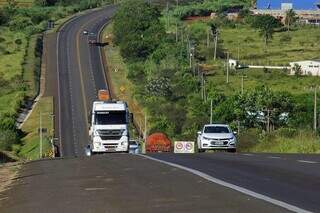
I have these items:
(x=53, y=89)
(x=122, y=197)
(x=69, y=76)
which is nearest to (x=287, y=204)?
(x=122, y=197)

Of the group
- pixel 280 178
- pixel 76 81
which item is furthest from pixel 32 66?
pixel 280 178

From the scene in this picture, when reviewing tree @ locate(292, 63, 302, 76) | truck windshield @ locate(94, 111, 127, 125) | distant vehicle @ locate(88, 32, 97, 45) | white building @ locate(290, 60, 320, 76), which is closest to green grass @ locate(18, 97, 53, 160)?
truck windshield @ locate(94, 111, 127, 125)

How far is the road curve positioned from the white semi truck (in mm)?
30967

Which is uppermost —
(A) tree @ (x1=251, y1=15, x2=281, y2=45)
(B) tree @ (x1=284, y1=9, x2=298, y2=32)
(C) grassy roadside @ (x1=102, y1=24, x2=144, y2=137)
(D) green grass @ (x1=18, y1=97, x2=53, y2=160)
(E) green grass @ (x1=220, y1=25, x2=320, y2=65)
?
(B) tree @ (x1=284, y1=9, x2=298, y2=32)

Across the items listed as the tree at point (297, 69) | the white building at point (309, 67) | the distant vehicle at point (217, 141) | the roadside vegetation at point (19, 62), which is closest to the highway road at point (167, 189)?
the distant vehicle at point (217, 141)

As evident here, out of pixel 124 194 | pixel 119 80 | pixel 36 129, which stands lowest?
pixel 36 129

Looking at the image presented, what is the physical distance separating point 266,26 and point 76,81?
51734mm

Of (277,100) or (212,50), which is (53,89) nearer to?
(277,100)

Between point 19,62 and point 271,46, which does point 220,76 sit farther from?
point 19,62

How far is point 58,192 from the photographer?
16828mm

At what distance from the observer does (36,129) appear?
92.5 meters

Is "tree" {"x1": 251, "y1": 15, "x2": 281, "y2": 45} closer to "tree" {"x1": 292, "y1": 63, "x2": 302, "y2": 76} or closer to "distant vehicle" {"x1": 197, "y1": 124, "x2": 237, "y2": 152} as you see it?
"tree" {"x1": 292, "y1": 63, "x2": 302, "y2": 76}

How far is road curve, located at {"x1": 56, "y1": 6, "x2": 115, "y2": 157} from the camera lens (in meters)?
90.2

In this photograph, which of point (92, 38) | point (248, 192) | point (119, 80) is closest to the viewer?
point (248, 192)
